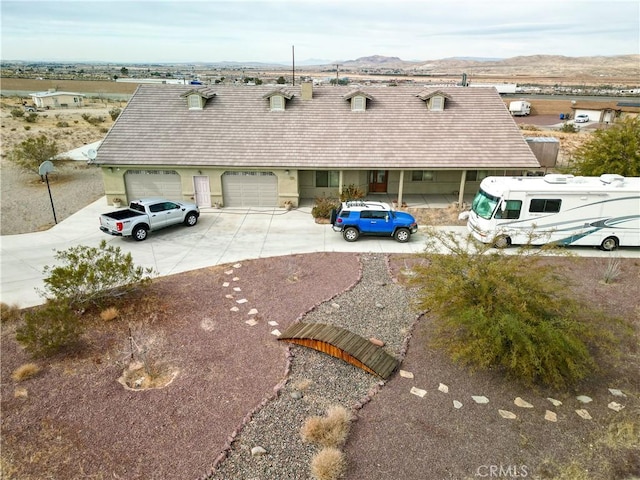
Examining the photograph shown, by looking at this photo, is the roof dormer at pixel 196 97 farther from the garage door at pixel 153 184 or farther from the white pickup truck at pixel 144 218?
the white pickup truck at pixel 144 218

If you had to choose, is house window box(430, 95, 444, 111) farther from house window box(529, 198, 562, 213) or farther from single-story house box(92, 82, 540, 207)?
house window box(529, 198, 562, 213)

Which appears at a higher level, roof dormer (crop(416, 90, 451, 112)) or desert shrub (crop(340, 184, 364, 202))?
roof dormer (crop(416, 90, 451, 112))

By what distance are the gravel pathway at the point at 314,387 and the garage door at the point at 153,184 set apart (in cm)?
1279

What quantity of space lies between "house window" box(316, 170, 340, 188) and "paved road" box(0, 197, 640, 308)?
10.1 ft

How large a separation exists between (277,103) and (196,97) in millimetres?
4551

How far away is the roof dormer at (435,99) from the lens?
2425 centimetres

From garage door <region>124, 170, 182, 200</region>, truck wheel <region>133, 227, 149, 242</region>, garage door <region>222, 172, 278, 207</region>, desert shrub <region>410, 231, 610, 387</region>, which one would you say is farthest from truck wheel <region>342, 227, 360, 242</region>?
garage door <region>124, 170, 182, 200</region>

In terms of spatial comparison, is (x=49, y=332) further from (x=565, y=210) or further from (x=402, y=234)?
(x=565, y=210)

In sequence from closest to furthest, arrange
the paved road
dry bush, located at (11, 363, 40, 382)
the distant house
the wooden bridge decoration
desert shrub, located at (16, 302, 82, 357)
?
dry bush, located at (11, 363, 40, 382) → the wooden bridge decoration → desert shrub, located at (16, 302, 82, 357) → the paved road → the distant house

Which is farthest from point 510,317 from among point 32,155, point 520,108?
point 520,108

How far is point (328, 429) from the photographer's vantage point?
8.22 metres

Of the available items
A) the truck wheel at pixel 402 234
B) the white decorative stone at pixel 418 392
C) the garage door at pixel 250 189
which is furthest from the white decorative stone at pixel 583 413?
the garage door at pixel 250 189

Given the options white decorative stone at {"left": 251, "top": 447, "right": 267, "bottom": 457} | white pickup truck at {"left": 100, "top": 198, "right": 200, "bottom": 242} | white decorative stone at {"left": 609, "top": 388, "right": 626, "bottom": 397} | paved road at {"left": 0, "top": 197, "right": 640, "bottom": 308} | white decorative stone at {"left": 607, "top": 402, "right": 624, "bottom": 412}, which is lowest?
paved road at {"left": 0, "top": 197, "right": 640, "bottom": 308}

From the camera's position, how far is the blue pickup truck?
18.1 metres
